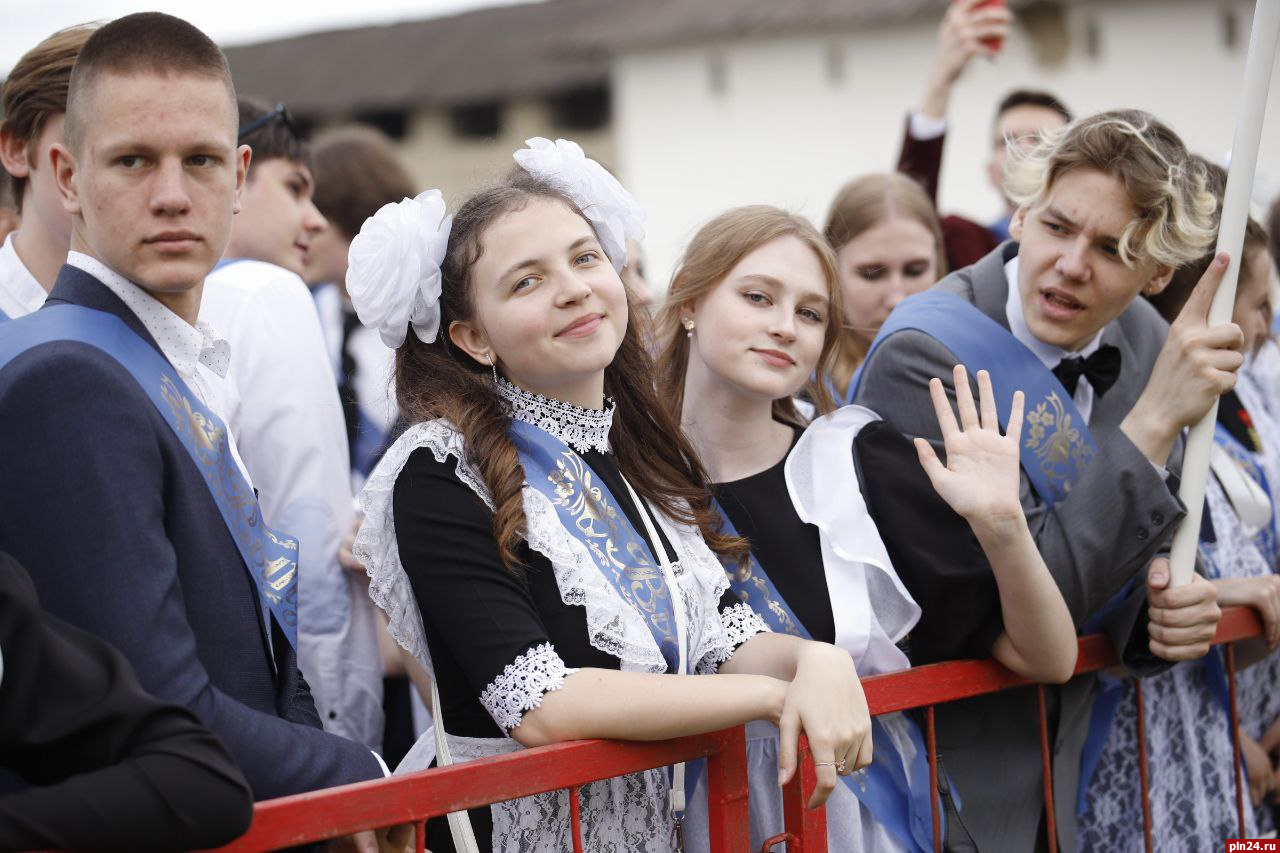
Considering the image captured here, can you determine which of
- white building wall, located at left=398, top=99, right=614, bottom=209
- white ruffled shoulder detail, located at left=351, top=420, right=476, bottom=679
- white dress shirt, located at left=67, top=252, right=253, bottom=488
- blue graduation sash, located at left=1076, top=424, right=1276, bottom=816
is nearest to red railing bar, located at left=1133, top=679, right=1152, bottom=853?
blue graduation sash, located at left=1076, top=424, right=1276, bottom=816

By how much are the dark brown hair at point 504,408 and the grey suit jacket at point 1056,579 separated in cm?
60

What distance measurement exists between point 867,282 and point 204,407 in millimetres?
2451

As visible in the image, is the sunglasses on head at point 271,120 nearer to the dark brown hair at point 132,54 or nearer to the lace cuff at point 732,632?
the dark brown hair at point 132,54

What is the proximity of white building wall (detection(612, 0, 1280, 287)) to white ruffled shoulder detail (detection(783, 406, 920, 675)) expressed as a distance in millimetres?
17789

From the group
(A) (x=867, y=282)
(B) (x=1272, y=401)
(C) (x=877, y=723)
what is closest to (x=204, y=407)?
(C) (x=877, y=723)

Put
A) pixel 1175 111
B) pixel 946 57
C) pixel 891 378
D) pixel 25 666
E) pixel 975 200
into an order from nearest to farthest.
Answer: pixel 25 666
pixel 891 378
pixel 946 57
pixel 1175 111
pixel 975 200

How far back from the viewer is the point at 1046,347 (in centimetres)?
309

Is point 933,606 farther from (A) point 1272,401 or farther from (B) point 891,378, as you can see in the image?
(A) point 1272,401

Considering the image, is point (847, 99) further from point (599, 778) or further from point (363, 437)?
point (599, 778)

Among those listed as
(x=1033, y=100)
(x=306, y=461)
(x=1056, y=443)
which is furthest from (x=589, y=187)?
(x=1033, y=100)

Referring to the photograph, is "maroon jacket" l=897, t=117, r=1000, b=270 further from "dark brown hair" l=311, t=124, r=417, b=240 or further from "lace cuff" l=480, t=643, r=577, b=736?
"lace cuff" l=480, t=643, r=577, b=736

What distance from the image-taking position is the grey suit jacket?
2.73 m

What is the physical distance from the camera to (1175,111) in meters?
21.1

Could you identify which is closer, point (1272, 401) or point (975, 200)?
point (1272, 401)
